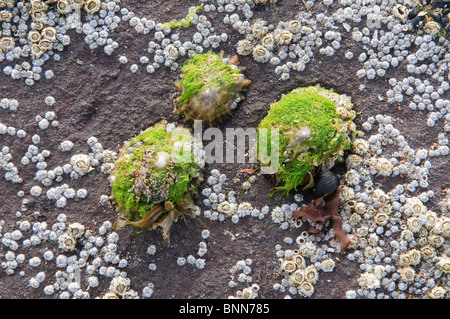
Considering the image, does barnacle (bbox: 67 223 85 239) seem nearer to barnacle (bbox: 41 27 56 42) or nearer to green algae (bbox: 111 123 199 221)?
green algae (bbox: 111 123 199 221)

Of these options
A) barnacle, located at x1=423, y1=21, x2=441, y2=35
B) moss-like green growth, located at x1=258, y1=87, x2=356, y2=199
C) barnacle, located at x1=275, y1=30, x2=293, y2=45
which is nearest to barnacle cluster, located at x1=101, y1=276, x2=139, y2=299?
moss-like green growth, located at x1=258, y1=87, x2=356, y2=199

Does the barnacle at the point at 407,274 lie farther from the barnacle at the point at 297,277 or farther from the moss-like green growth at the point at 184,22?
the moss-like green growth at the point at 184,22

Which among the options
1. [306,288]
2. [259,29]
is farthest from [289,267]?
[259,29]

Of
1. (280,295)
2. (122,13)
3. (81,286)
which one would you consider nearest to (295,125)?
(280,295)

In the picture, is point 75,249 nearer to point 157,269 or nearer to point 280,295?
point 157,269

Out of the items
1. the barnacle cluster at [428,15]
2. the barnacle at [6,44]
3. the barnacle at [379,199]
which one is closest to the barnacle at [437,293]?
the barnacle at [379,199]

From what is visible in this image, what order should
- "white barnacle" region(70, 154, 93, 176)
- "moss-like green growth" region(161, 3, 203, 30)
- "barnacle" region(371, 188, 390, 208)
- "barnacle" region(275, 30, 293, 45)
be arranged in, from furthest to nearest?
"moss-like green growth" region(161, 3, 203, 30) → "barnacle" region(275, 30, 293, 45) → "white barnacle" region(70, 154, 93, 176) → "barnacle" region(371, 188, 390, 208)
